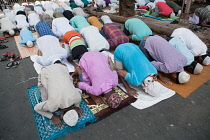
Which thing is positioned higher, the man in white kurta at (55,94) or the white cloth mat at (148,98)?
the man in white kurta at (55,94)

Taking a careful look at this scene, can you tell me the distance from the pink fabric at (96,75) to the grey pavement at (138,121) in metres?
0.38

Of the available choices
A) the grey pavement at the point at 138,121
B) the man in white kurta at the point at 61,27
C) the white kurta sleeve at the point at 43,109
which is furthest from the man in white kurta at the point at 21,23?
the white kurta sleeve at the point at 43,109

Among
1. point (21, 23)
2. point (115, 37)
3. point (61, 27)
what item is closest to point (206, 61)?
point (115, 37)

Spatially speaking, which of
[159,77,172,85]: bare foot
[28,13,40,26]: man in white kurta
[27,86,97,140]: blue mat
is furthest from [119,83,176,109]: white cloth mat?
[28,13,40,26]: man in white kurta

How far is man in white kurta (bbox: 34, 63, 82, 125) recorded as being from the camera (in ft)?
5.76

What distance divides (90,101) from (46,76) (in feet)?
2.26

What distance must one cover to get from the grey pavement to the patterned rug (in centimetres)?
5

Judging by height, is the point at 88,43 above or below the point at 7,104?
above

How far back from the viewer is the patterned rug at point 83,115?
1755 millimetres

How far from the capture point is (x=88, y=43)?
3250 millimetres

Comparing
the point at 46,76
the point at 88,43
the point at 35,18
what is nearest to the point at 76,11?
the point at 35,18

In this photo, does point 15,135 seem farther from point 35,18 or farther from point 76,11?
point 76,11

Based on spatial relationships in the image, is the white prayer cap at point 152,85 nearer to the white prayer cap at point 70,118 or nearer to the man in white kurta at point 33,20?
the white prayer cap at point 70,118

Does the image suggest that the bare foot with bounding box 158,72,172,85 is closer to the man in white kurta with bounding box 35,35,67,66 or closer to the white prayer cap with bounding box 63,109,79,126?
the white prayer cap with bounding box 63,109,79,126
